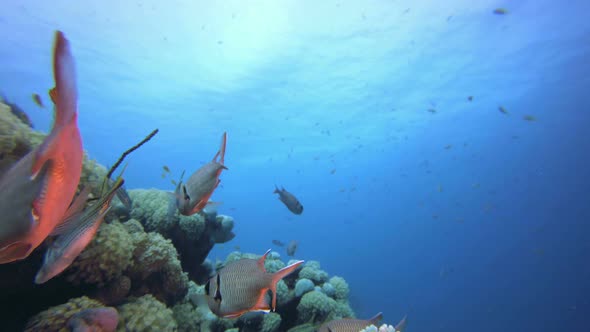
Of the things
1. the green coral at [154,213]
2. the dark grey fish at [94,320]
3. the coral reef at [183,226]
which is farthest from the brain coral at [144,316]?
the green coral at [154,213]

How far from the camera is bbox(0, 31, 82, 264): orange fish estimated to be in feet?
1.79

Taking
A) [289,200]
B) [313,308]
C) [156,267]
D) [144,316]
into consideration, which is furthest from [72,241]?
[289,200]

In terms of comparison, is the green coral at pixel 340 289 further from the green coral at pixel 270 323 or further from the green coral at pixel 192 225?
the green coral at pixel 192 225

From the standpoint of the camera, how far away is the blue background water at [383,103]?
62.3ft

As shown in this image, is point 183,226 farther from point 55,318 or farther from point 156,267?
point 55,318

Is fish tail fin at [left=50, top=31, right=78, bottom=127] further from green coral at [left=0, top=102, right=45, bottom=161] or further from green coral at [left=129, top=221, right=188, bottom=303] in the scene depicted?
green coral at [left=129, top=221, right=188, bottom=303]

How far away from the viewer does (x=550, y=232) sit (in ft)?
213

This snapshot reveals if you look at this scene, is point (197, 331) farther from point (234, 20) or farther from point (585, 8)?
point (585, 8)

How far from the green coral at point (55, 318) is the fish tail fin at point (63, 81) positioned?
2789 mm

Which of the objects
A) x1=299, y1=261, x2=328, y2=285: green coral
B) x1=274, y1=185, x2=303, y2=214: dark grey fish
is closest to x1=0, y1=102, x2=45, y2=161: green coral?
x1=274, y1=185, x2=303, y2=214: dark grey fish

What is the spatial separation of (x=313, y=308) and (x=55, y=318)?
393cm

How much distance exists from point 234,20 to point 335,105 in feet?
53.1

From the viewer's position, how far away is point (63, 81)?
0.53 metres

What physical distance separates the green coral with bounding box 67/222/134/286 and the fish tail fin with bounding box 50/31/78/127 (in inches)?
120
